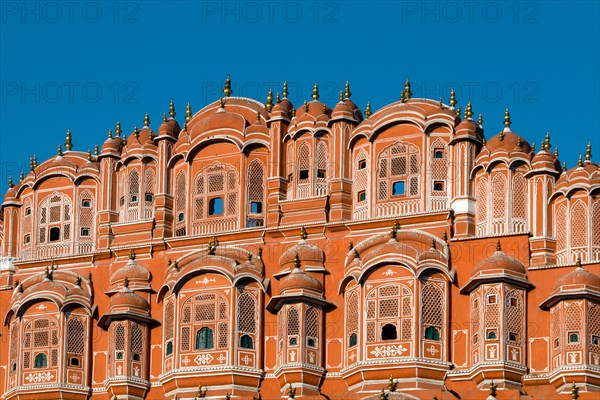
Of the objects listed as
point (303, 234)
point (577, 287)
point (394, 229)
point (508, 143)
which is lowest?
point (577, 287)

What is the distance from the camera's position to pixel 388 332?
6275 cm

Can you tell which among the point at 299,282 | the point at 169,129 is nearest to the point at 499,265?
the point at 299,282

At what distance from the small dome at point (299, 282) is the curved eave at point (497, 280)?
4.36 meters

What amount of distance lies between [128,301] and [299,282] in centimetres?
528

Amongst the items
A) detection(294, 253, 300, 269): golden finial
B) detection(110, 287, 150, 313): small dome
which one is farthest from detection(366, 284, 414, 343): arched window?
detection(110, 287, 150, 313): small dome

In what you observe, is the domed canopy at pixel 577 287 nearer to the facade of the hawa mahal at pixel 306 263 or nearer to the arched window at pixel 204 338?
the facade of the hawa mahal at pixel 306 263

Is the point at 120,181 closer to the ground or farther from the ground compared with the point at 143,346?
farther from the ground

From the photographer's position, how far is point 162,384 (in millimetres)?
64938

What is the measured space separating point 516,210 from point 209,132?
31.7 ft

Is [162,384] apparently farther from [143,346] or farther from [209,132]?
[209,132]

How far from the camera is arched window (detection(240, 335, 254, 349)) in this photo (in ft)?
211

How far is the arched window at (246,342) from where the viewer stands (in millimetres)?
64188

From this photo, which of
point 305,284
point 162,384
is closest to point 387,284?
point 305,284

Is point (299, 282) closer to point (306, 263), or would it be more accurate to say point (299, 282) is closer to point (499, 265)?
point (306, 263)
